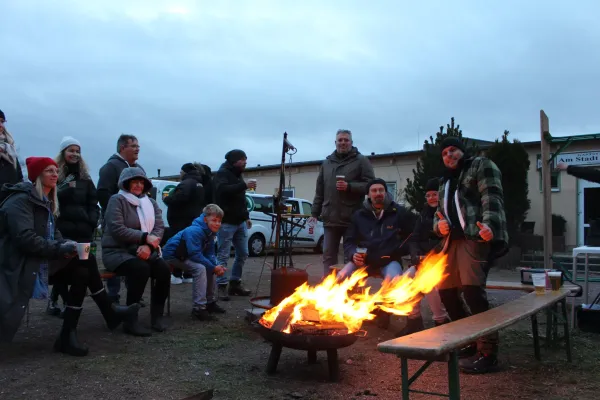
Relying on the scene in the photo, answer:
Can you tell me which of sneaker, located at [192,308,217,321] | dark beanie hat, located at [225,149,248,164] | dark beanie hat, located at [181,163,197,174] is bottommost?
sneaker, located at [192,308,217,321]

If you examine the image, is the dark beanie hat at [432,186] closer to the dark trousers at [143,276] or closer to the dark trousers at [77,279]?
the dark trousers at [143,276]

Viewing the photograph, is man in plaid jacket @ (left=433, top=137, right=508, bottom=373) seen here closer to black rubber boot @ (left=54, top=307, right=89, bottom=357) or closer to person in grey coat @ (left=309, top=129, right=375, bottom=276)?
person in grey coat @ (left=309, top=129, right=375, bottom=276)

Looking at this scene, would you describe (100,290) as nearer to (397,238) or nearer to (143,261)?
(143,261)

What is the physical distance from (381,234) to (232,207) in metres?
2.30

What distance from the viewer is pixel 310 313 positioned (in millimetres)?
4203

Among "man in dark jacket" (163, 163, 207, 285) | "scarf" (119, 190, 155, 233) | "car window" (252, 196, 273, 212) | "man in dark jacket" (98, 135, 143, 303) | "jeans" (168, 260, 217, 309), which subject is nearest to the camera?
"scarf" (119, 190, 155, 233)

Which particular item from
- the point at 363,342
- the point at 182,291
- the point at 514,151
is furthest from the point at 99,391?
the point at 514,151

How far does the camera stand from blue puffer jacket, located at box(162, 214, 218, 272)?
6047 mm

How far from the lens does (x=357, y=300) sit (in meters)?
4.73

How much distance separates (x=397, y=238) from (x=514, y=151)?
10645 millimetres

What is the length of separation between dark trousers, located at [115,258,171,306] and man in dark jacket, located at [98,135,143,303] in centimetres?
98

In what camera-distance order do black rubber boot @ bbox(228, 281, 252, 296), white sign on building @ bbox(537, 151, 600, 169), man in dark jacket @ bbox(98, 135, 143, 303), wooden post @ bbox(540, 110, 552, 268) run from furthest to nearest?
1. black rubber boot @ bbox(228, 281, 252, 296)
2. white sign on building @ bbox(537, 151, 600, 169)
3. wooden post @ bbox(540, 110, 552, 268)
4. man in dark jacket @ bbox(98, 135, 143, 303)

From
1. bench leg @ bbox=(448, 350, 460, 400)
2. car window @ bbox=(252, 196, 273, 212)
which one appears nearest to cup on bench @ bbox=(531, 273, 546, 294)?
bench leg @ bbox=(448, 350, 460, 400)

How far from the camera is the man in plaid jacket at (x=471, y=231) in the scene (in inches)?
169
